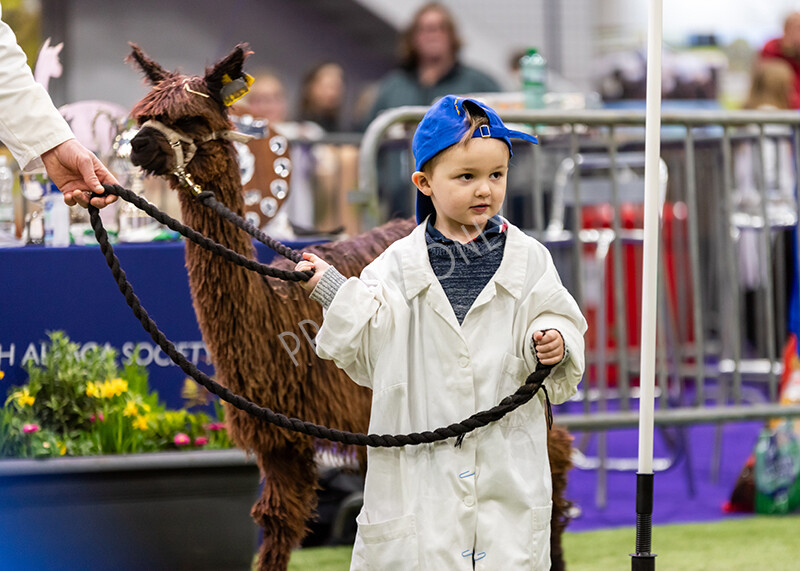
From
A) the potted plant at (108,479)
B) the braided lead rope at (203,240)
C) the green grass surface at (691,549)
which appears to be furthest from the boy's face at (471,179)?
the green grass surface at (691,549)

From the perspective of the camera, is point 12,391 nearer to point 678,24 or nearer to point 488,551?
point 488,551

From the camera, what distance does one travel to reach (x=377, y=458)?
104 inches

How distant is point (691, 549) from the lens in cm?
443

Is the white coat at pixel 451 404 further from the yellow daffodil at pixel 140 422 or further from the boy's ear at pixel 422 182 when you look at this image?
the yellow daffodil at pixel 140 422

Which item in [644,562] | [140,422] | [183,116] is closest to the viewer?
[644,562]

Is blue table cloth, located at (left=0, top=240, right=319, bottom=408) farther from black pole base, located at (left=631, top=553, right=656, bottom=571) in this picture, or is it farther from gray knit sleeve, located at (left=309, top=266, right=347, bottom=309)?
black pole base, located at (left=631, top=553, right=656, bottom=571)

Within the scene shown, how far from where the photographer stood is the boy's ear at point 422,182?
268cm

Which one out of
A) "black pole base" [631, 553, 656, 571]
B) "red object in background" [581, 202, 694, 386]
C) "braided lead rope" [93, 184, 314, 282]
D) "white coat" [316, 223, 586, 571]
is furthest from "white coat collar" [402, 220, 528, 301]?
"red object in background" [581, 202, 694, 386]

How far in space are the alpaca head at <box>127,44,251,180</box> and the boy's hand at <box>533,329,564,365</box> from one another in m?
→ 1.20

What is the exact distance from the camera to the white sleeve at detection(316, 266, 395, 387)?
2.50 m

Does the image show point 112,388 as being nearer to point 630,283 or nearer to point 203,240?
point 203,240

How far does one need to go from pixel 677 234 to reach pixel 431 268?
4849mm

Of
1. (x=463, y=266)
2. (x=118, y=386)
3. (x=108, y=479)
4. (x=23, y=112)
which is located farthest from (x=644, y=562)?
(x=23, y=112)

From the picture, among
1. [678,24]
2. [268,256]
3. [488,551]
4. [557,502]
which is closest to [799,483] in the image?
[557,502]
